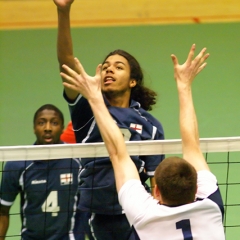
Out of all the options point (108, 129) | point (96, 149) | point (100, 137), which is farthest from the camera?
point (100, 137)

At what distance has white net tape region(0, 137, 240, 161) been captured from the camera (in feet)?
10.2

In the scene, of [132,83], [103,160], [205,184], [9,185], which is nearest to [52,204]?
[9,185]

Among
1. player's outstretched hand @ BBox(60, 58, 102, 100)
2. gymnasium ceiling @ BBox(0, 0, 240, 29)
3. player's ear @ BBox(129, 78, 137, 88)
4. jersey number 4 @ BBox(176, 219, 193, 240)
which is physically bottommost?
jersey number 4 @ BBox(176, 219, 193, 240)

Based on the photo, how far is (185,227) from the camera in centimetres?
234

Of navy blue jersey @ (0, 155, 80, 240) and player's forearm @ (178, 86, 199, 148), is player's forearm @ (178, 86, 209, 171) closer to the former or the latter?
player's forearm @ (178, 86, 199, 148)

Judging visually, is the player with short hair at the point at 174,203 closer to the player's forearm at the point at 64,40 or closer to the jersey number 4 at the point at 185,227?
the jersey number 4 at the point at 185,227

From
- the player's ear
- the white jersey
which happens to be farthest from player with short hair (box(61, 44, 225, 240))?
the player's ear

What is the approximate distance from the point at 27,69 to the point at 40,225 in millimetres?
2756

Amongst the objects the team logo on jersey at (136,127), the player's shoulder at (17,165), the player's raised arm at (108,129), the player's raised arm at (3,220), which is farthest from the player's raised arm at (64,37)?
Result: the player's raised arm at (3,220)

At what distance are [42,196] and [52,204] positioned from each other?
77mm

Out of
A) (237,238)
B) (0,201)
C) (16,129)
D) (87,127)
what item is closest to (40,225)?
(0,201)

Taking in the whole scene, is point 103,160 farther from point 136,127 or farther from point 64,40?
point 64,40

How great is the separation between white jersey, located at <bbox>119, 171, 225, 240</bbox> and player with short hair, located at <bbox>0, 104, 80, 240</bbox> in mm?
1401

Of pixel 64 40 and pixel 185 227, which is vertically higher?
pixel 64 40
